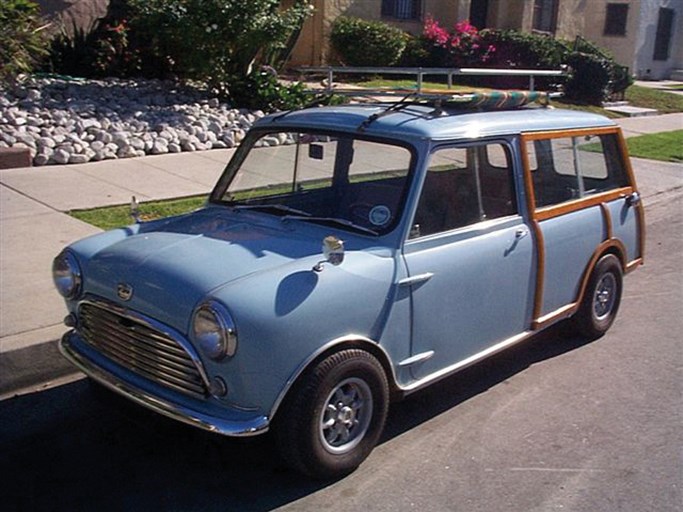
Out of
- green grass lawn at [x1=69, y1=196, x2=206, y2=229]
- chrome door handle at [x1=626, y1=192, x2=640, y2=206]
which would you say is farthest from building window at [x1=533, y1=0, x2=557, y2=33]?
chrome door handle at [x1=626, y1=192, x2=640, y2=206]

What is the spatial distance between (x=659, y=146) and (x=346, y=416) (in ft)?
41.3

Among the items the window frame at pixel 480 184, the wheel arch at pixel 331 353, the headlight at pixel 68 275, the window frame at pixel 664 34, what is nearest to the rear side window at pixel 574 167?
the window frame at pixel 480 184

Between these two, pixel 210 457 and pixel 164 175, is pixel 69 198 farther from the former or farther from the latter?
pixel 210 457

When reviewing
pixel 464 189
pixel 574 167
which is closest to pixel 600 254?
pixel 574 167

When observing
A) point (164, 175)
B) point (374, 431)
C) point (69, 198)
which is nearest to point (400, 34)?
point (164, 175)

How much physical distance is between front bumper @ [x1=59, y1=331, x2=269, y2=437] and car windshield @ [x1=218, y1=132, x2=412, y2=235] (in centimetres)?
118

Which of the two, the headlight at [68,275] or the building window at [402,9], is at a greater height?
the building window at [402,9]

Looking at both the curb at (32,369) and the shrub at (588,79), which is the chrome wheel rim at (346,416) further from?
the shrub at (588,79)

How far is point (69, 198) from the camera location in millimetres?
8062

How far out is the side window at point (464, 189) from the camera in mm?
4102

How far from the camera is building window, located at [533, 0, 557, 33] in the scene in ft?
84.6

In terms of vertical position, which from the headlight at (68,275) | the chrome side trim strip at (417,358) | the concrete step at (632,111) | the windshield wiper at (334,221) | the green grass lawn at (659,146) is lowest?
the green grass lawn at (659,146)

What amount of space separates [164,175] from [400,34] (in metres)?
11.7

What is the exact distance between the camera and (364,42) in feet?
61.0
